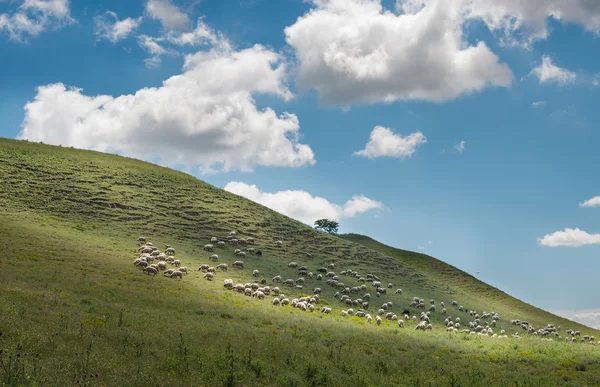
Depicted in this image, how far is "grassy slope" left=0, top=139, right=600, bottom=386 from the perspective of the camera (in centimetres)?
1995

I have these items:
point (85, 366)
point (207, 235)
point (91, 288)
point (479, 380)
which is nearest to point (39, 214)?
point (207, 235)

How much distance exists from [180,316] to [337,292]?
2976 centimetres

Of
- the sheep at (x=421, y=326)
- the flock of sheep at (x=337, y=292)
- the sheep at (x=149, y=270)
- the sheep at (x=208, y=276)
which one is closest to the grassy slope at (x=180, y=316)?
the sheep at (x=208, y=276)

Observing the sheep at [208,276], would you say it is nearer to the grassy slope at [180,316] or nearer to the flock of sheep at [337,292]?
the flock of sheep at [337,292]

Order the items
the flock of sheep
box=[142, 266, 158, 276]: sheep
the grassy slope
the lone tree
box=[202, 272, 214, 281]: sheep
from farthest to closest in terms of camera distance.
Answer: the lone tree < box=[202, 272, 214, 281]: sheep < the flock of sheep < box=[142, 266, 158, 276]: sheep < the grassy slope

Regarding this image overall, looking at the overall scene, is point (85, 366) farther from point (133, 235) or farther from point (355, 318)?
point (133, 235)

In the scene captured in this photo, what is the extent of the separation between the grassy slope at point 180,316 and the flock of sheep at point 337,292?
1632mm

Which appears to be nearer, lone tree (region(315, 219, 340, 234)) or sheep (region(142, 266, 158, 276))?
sheep (region(142, 266, 158, 276))

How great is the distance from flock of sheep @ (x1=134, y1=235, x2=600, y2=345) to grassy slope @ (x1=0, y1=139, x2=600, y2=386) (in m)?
1.63

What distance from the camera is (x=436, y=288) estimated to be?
81375 millimetres

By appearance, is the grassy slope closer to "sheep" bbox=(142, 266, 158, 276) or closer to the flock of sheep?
the flock of sheep

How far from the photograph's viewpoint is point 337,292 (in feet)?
191

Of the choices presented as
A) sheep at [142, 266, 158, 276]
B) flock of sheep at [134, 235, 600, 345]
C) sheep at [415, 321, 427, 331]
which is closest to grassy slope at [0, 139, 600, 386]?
flock of sheep at [134, 235, 600, 345]

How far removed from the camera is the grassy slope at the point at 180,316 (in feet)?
65.5
